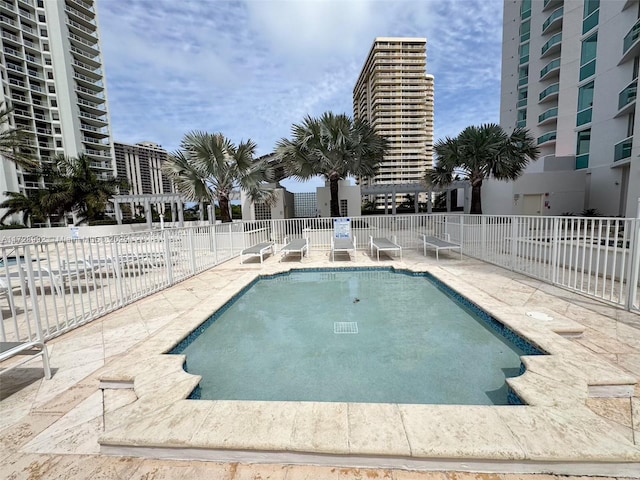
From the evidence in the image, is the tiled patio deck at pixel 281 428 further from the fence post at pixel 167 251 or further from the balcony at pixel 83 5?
the balcony at pixel 83 5

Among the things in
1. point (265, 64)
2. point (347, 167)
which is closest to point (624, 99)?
point (347, 167)

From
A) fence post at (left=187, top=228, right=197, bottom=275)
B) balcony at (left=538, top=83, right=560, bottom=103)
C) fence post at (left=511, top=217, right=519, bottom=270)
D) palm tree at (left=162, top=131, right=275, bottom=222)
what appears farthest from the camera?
balcony at (left=538, top=83, right=560, bottom=103)

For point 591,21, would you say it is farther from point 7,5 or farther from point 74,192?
point 7,5

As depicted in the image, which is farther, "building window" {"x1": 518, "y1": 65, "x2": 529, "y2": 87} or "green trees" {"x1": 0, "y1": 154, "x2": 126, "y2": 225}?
"building window" {"x1": 518, "y1": 65, "x2": 529, "y2": 87}

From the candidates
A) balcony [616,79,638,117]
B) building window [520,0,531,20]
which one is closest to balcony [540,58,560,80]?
building window [520,0,531,20]

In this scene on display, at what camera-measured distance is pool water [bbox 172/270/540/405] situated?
9.09 feet

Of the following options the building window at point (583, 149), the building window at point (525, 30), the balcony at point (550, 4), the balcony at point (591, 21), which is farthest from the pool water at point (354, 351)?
the building window at point (525, 30)

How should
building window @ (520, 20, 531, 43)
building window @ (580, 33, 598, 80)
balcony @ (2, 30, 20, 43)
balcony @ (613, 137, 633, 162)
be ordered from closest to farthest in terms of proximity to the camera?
balcony @ (613, 137, 633, 162) → building window @ (580, 33, 598, 80) → building window @ (520, 20, 531, 43) → balcony @ (2, 30, 20, 43)

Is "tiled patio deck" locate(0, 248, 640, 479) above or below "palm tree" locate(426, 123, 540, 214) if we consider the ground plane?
below

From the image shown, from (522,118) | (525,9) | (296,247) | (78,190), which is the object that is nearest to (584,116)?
(522,118)

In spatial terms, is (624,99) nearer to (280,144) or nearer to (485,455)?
(280,144)

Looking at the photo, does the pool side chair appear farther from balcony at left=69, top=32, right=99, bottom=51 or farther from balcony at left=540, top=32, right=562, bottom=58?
balcony at left=69, top=32, right=99, bottom=51

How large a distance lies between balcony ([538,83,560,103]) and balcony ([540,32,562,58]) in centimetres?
258

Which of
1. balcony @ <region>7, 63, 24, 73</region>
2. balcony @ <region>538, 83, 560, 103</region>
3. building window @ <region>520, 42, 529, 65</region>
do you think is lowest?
balcony @ <region>538, 83, 560, 103</region>
